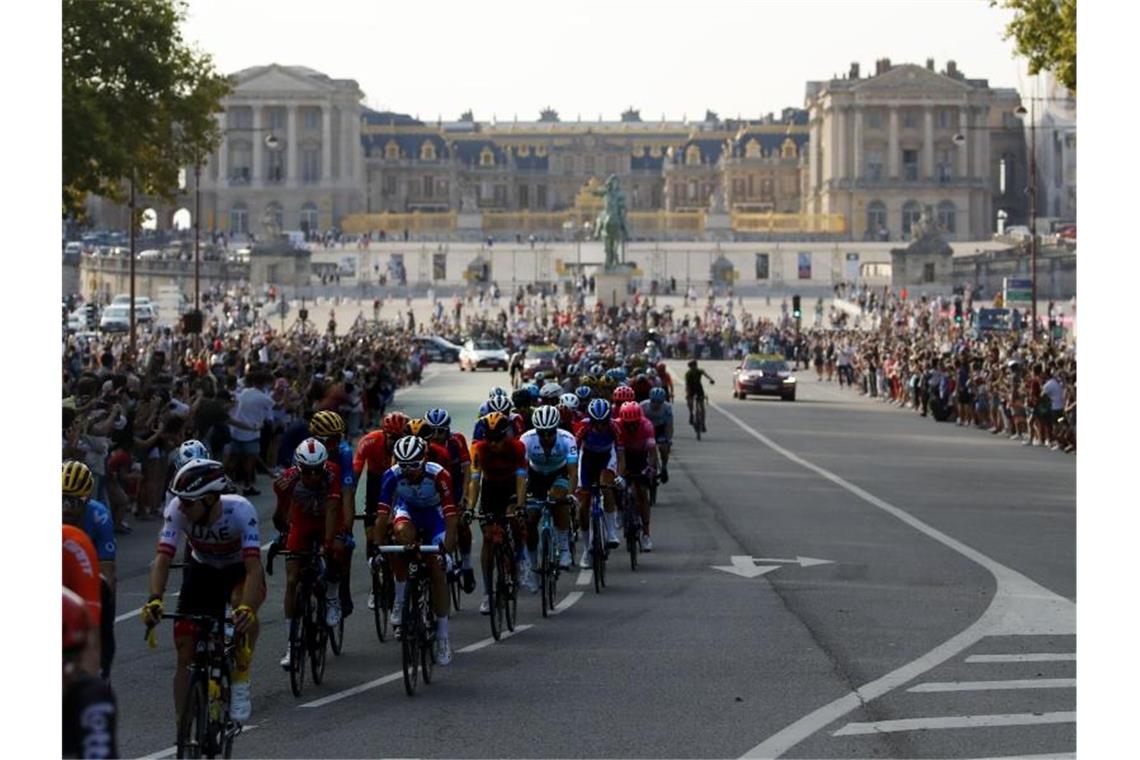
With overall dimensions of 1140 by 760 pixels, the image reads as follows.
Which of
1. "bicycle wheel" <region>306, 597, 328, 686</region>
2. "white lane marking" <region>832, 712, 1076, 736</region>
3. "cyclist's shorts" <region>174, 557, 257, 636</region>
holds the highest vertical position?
"cyclist's shorts" <region>174, 557, 257, 636</region>

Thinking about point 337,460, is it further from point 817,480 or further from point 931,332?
point 931,332

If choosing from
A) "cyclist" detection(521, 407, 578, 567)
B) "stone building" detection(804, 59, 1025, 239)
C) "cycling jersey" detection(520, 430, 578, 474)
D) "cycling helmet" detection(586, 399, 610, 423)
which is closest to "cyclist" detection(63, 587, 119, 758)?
"cyclist" detection(521, 407, 578, 567)

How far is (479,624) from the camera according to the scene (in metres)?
19.1

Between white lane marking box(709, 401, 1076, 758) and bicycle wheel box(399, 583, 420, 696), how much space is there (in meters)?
2.46

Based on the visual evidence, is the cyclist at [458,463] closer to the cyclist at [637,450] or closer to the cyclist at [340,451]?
the cyclist at [340,451]

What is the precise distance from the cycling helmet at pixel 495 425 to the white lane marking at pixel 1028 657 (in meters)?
3.85

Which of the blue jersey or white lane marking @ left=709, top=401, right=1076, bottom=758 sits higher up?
the blue jersey

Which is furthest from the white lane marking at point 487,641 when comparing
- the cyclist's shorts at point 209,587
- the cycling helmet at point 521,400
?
the cyclist's shorts at point 209,587

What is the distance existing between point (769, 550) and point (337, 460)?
8.61 m

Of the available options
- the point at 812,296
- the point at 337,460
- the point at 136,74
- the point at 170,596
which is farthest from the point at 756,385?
the point at 812,296

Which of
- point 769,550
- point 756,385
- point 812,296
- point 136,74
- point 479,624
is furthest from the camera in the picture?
point 812,296

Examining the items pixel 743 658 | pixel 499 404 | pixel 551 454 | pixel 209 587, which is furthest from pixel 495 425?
pixel 209 587

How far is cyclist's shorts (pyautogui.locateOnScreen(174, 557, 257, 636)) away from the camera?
42.6 ft

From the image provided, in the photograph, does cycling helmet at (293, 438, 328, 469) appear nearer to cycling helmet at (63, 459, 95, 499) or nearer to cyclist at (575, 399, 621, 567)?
cycling helmet at (63, 459, 95, 499)
